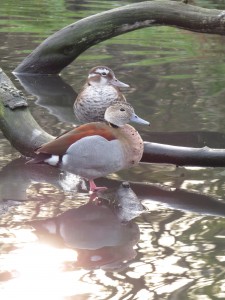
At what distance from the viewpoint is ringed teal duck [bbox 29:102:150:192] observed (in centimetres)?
559

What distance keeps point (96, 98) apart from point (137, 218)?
1.85 meters

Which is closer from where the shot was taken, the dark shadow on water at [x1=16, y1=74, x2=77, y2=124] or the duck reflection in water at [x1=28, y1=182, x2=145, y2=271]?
the duck reflection in water at [x1=28, y1=182, x2=145, y2=271]

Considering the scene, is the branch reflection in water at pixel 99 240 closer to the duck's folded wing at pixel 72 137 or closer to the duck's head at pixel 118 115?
the duck's folded wing at pixel 72 137

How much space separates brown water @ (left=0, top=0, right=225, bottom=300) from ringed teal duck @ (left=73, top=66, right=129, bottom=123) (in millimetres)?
511

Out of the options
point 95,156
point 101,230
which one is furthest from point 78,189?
point 101,230

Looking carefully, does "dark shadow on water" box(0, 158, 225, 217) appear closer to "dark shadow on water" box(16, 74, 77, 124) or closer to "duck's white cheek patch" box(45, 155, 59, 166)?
"duck's white cheek patch" box(45, 155, 59, 166)

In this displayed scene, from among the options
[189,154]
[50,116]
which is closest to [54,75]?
[50,116]

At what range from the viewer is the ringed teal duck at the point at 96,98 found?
271 inches

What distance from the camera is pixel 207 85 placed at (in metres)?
9.55

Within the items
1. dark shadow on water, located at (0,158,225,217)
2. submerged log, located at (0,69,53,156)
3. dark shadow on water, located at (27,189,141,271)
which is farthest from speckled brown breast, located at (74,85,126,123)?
dark shadow on water, located at (27,189,141,271)

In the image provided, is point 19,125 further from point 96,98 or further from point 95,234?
point 95,234

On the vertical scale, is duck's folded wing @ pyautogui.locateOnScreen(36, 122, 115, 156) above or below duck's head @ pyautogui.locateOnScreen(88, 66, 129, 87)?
below

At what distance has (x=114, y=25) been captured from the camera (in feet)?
29.9

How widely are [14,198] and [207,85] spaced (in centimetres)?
436
